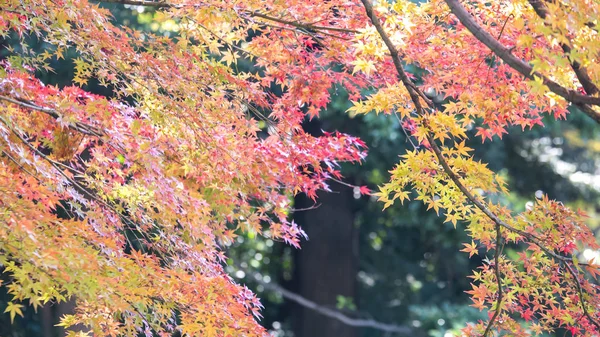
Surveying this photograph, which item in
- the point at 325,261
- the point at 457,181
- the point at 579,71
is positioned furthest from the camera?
the point at 325,261

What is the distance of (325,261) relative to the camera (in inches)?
405

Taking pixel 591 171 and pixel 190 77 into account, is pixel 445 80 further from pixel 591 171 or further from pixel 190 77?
pixel 591 171

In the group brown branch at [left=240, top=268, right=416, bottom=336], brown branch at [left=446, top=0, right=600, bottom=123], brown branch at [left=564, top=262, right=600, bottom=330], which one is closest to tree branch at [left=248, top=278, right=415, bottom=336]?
brown branch at [left=240, top=268, right=416, bottom=336]

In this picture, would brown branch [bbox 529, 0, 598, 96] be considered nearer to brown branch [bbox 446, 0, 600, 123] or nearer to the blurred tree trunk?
brown branch [bbox 446, 0, 600, 123]

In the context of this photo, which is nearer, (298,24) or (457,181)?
(457,181)

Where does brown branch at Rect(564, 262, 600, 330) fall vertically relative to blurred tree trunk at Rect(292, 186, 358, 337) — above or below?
above

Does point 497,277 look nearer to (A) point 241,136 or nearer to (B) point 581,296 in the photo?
(B) point 581,296

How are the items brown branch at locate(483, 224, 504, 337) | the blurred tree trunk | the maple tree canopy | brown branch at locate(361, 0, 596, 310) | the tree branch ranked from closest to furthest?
the maple tree canopy
brown branch at locate(361, 0, 596, 310)
brown branch at locate(483, 224, 504, 337)
the tree branch
the blurred tree trunk

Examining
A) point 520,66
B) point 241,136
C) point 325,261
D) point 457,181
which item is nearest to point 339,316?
point 325,261

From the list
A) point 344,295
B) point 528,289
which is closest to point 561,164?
point 344,295

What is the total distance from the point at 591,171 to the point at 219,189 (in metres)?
8.33

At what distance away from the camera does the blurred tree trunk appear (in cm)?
1018

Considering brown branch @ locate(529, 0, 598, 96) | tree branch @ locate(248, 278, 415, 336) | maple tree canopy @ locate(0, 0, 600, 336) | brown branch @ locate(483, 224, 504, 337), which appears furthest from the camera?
tree branch @ locate(248, 278, 415, 336)

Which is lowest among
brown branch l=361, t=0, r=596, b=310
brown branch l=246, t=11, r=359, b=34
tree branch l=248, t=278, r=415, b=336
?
tree branch l=248, t=278, r=415, b=336
